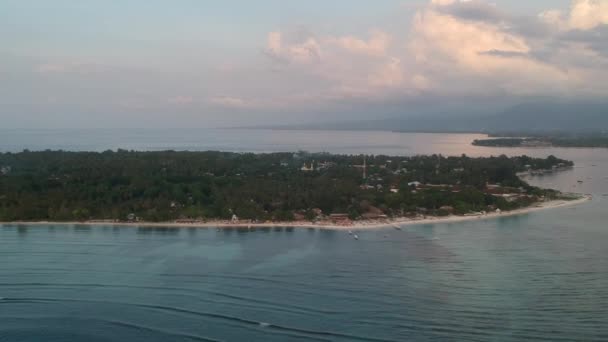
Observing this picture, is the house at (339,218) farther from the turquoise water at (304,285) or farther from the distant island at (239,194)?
the turquoise water at (304,285)

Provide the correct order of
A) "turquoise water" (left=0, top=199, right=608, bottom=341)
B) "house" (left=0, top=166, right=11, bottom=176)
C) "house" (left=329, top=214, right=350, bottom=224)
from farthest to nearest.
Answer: "house" (left=0, top=166, right=11, bottom=176), "house" (left=329, top=214, right=350, bottom=224), "turquoise water" (left=0, top=199, right=608, bottom=341)

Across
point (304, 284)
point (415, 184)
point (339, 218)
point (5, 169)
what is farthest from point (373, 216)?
point (5, 169)

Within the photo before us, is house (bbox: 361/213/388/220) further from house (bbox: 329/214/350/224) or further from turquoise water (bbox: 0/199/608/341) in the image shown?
turquoise water (bbox: 0/199/608/341)

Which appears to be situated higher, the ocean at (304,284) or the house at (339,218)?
the house at (339,218)

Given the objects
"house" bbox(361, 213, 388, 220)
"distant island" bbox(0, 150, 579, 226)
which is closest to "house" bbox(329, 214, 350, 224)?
"distant island" bbox(0, 150, 579, 226)

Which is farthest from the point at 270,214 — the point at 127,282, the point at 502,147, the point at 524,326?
the point at 502,147

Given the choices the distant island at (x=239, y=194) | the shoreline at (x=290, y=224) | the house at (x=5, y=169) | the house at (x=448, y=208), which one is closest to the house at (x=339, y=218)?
the distant island at (x=239, y=194)

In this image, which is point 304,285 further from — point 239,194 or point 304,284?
point 239,194

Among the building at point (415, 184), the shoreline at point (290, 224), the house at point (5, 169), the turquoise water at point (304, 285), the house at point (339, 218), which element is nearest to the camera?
the turquoise water at point (304, 285)
